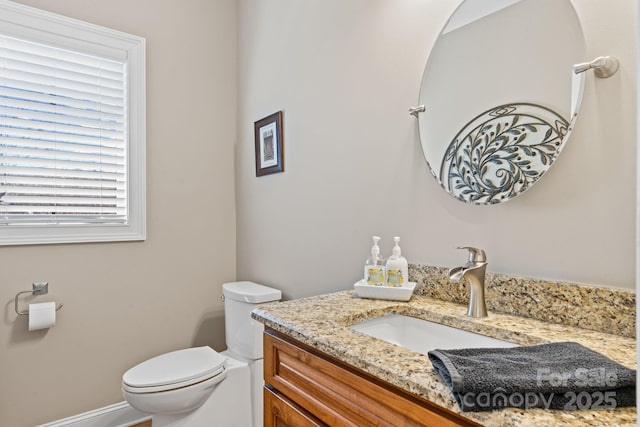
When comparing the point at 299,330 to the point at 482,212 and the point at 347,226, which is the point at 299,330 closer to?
the point at 482,212

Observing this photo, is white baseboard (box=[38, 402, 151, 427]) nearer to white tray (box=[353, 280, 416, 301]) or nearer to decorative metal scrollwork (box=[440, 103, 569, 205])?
white tray (box=[353, 280, 416, 301])

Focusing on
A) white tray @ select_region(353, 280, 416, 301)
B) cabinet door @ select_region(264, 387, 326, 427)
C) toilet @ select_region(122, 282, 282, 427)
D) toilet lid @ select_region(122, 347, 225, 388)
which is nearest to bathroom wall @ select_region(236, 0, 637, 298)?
white tray @ select_region(353, 280, 416, 301)

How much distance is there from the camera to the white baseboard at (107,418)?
198 centimetres

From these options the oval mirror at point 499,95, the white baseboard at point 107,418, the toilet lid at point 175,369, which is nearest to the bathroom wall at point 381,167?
the oval mirror at point 499,95

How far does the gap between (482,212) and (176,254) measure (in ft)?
6.17

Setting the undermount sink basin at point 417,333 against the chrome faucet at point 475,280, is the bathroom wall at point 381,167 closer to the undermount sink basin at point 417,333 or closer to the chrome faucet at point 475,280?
the chrome faucet at point 475,280

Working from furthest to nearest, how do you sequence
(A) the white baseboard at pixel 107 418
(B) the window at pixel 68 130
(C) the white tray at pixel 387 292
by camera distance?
(A) the white baseboard at pixel 107 418, (B) the window at pixel 68 130, (C) the white tray at pixel 387 292

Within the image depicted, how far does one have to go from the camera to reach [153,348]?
225cm

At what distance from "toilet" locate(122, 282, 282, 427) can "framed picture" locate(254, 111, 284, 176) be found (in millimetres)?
708

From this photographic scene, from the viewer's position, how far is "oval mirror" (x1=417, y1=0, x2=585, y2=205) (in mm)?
983

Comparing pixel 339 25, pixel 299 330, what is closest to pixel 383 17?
Answer: pixel 339 25

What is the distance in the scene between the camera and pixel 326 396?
873 millimetres

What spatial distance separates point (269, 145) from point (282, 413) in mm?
1533

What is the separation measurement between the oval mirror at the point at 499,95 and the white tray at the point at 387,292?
0.35m
